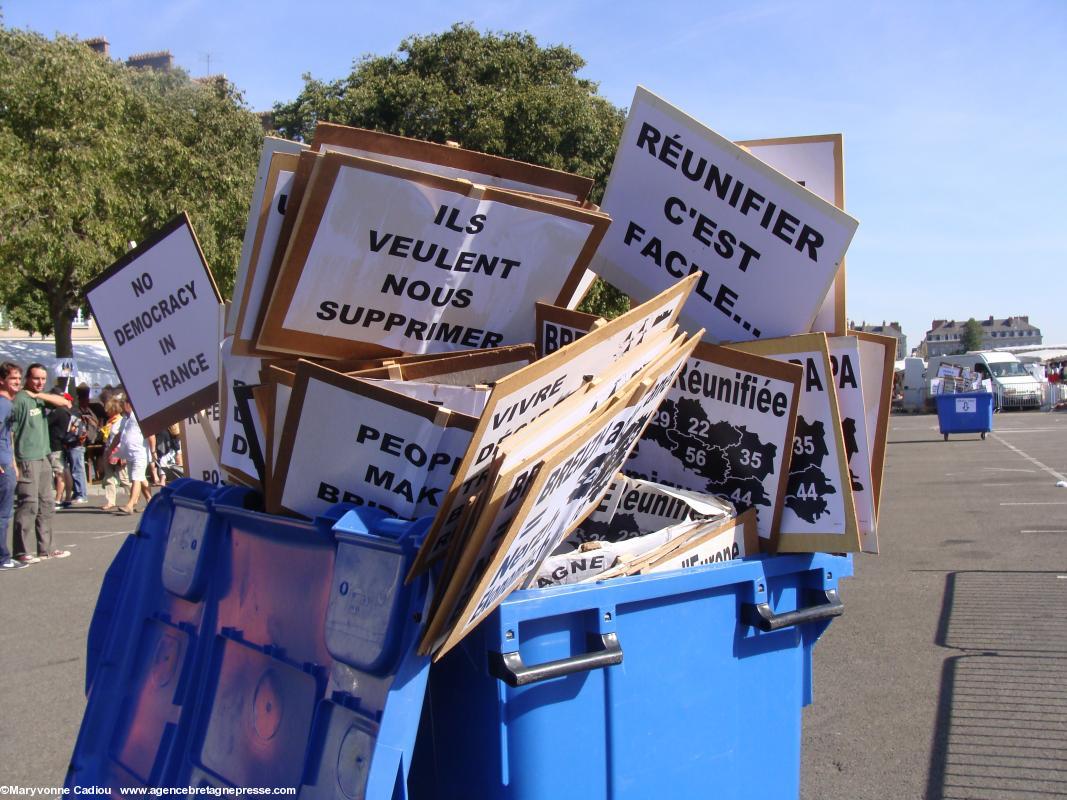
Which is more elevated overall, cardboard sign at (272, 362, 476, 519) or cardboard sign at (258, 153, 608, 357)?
cardboard sign at (258, 153, 608, 357)

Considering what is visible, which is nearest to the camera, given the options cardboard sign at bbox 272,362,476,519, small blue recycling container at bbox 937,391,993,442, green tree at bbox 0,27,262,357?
cardboard sign at bbox 272,362,476,519

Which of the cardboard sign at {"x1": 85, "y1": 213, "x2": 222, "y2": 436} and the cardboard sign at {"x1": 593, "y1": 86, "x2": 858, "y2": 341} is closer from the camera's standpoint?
the cardboard sign at {"x1": 593, "y1": 86, "x2": 858, "y2": 341}

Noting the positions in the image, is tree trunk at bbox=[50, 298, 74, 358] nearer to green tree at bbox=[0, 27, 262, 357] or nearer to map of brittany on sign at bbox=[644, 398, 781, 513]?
green tree at bbox=[0, 27, 262, 357]

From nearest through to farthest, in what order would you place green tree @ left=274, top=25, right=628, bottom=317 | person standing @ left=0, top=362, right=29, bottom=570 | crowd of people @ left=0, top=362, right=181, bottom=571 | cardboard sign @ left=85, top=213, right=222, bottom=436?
cardboard sign @ left=85, top=213, right=222, bottom=436 < person standing @ left=0, top=362, right=29, bottom=570 < crowd of people @ left=0, top=362, right=181, bottom=571 < green tree @ left=274, top=25, right=628, bottom=317

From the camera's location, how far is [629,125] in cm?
356

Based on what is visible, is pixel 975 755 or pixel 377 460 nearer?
pixel 377 460

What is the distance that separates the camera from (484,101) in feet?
69.4

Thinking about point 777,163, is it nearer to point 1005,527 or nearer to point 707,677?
point 707,677

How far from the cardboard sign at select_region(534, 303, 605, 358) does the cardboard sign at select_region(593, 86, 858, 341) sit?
0.43 meters

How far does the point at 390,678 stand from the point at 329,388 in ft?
2.46

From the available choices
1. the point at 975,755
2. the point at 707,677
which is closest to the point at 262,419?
the point at 707,677

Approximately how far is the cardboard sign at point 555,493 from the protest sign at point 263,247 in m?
1.26

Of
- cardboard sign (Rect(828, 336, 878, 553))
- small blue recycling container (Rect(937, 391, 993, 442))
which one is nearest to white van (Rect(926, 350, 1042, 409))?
small blue recycling container (Rect(937, 391, 993, 442))

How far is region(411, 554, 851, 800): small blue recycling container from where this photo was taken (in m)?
2.36
